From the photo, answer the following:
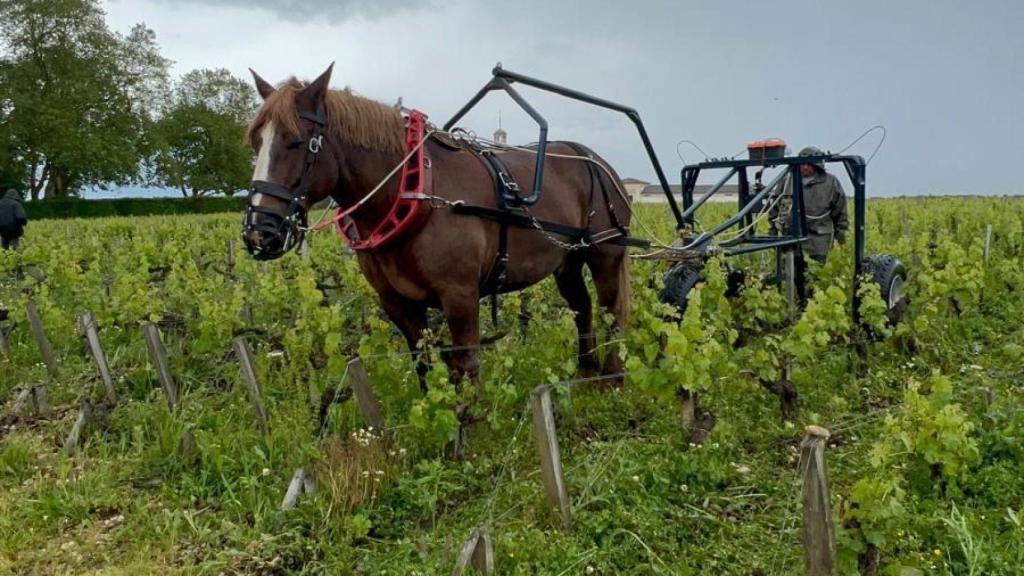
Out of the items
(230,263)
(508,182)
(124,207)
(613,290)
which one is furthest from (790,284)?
(124,207)

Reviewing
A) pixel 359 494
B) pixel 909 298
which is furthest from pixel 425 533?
pixel 909 298

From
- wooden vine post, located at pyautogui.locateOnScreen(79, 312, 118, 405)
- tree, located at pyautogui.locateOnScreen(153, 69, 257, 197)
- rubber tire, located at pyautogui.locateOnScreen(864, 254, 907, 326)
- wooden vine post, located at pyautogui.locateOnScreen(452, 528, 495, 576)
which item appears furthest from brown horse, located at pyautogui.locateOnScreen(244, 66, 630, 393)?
tree, located at pyautogui.locateOnScreen(153, 69, 257, 197)

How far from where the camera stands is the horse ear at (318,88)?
10.7 ft

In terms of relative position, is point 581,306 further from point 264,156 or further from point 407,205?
point 264,156

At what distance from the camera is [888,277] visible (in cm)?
531

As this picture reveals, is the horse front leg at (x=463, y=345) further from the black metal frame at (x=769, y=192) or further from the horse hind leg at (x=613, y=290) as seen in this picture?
the black metal frame at (x=769, y=192)

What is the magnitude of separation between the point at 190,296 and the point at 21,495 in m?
3.04

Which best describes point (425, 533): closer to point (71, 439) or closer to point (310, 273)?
point (71, 439)

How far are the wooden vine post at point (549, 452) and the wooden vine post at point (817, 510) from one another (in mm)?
989

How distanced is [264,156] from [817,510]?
8.22 ft

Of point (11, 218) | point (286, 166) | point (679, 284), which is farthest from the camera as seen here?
point (11, 218)

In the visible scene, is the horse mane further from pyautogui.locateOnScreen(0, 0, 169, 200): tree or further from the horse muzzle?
pyautogui.locateOnScreen(0, 0, 169, 200): tree

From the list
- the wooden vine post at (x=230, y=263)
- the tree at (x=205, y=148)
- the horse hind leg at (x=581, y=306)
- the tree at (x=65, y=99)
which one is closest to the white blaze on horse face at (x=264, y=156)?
the horse hind leg at (x=581, y=306)

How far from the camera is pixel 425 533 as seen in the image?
120 inches
